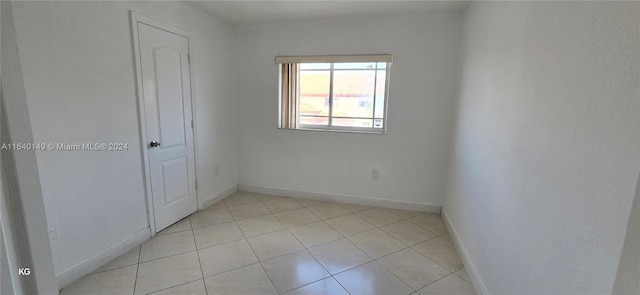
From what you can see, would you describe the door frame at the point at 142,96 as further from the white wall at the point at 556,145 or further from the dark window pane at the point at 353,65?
the white wall at the point at 556,145

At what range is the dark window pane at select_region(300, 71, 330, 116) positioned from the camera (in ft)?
11.8

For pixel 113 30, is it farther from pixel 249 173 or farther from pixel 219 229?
pixel 249 173

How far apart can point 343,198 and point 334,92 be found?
56.9 inches

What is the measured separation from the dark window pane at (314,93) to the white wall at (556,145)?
76.3 inches

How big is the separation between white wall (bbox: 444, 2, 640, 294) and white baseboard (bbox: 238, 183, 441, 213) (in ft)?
4.37

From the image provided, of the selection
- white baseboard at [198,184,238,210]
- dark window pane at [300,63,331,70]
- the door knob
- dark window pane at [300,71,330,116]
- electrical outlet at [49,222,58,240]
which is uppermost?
dark window pane at [300,63,331,70]

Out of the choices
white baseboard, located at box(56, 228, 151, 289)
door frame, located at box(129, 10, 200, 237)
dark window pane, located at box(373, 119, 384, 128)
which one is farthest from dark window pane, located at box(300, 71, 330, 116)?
white baseboard, located at box(56, 228, 151, 289)

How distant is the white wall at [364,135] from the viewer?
10.2ft

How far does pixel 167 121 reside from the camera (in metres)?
2.75

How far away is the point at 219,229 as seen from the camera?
285 cm

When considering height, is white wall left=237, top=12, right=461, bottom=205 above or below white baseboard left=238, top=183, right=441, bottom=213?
above

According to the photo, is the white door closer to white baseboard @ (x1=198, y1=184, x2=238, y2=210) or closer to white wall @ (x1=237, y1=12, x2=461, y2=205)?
white baseboard @ (x1=198, y1=184, x2=238, y2=210)

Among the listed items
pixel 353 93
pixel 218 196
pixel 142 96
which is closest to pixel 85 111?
pixel 142 96

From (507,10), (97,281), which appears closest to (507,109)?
(507,10)
